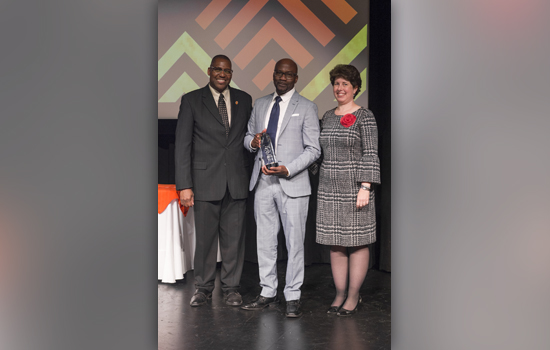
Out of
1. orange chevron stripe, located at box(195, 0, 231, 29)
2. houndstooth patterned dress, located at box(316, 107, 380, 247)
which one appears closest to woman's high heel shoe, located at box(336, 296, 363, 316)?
houndstooth patterned dress, located at box(316, 107, 380, 247)

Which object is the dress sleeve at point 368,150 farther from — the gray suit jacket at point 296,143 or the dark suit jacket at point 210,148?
the dark suit jacket at point 210,148

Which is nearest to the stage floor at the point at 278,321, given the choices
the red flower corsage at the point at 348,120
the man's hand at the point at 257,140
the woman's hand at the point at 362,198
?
the woman's hand at the point at 362,198

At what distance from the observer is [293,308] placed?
2301mm

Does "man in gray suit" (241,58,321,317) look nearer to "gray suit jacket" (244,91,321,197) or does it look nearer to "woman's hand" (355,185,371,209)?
"gray suit jacket" (244,91,321,197)

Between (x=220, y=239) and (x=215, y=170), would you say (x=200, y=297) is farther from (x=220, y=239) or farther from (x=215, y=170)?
(x=215, y=170)

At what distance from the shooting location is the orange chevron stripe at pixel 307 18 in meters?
2.34

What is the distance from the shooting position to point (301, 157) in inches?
90.7

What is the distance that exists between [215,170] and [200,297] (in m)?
0.74

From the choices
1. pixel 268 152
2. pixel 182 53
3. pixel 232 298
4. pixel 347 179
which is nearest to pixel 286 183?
pixel 268 152

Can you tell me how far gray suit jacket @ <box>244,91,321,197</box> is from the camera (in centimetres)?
231
